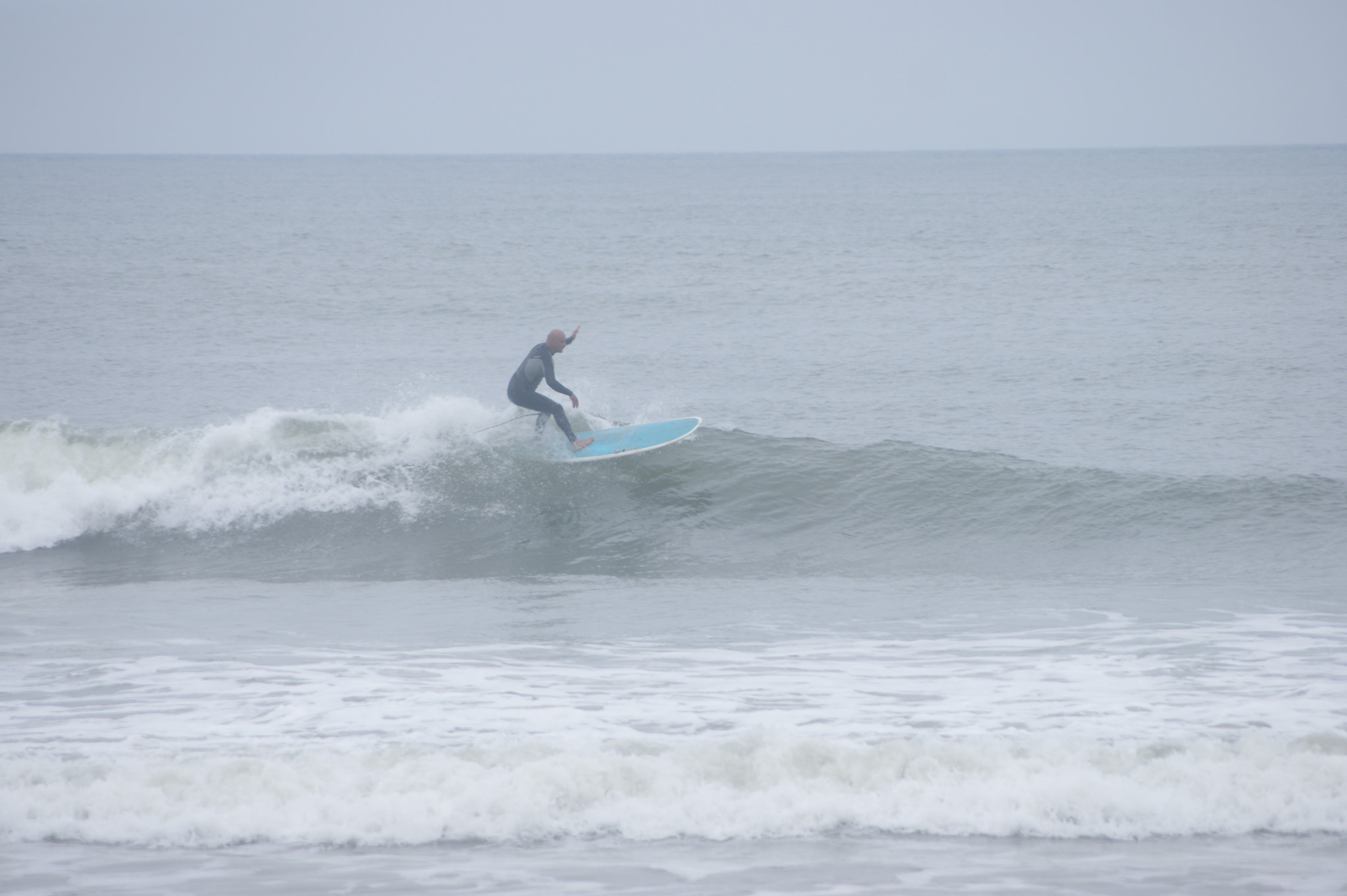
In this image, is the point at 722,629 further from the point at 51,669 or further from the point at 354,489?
the point at 354,489

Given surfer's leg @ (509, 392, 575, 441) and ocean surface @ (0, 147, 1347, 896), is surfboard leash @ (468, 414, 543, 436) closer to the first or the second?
ocean surface @ (0, 147, 1347, 896)

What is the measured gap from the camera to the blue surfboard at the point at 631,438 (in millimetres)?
13422

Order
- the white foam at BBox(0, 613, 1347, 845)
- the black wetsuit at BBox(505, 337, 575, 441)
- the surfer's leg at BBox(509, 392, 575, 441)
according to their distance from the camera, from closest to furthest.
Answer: the white foam at BBox(0, 613, 1347, 845) < the black wetsuit at BBox(505, 337, 575, 441) < the surfer's leg at BBox(509, 392, 575, 441)

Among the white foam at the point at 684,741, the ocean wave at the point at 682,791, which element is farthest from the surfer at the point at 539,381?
the ocean wave at the point at 682,791

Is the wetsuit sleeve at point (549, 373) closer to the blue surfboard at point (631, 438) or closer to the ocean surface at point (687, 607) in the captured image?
the blue surfboard at point (631, 438)

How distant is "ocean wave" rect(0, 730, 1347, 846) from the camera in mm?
5699

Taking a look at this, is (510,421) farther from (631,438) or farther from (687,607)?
(687,607)

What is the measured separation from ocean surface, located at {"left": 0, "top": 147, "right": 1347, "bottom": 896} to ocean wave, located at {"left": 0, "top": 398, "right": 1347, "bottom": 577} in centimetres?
6

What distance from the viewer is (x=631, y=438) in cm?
1356

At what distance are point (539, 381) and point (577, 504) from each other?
5.11 ft

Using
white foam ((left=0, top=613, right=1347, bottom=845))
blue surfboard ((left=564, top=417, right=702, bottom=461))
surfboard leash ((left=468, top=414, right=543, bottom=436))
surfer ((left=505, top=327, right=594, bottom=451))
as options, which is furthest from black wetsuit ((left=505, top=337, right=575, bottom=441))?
white foam ((left=0, top=613, right=1347, bottom=845))

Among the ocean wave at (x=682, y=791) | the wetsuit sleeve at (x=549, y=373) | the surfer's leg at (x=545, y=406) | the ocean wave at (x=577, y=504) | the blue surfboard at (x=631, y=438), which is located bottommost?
the ocean wave at (x=682, y=791)

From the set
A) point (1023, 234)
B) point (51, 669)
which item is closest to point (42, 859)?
point (51, 669)

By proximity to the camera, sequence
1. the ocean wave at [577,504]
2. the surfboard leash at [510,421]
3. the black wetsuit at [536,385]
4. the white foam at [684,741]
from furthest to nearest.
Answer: the surfboard leash at [510,421]
the black wetsuit at [536,385]
the ocean wave at [577,504]
the white foam at [684,741]
